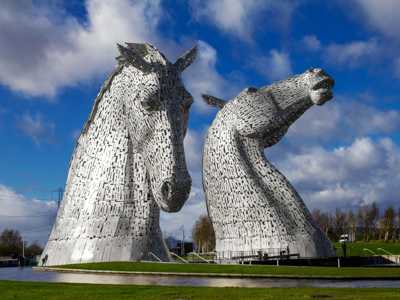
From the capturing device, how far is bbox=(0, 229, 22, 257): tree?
48.7 m

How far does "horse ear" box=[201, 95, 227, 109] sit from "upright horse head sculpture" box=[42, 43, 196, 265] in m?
10.3

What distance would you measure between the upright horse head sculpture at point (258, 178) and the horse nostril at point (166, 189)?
10.2 metres

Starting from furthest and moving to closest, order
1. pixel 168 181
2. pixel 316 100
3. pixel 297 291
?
pixel 316 100
pixel 168 181
pixel 297 291

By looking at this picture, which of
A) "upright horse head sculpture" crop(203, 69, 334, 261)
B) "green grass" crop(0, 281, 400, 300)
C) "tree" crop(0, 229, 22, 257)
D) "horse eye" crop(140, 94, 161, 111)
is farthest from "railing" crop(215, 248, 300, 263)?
"tree" crop(0, 229, 22, 257)

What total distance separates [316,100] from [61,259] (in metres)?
13.8

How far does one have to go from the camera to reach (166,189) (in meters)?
14.3

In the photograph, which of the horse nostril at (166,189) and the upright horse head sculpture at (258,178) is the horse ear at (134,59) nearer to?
the horse nostril at (166,189)

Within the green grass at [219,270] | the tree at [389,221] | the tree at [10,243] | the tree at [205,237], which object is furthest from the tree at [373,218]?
the green grass at [219,270]

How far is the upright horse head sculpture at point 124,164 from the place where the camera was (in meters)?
15.3

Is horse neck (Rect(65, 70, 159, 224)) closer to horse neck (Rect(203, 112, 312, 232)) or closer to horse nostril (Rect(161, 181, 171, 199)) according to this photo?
horse nostril (Rect(161, 181, 171, 199))

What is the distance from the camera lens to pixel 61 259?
16.6 meters

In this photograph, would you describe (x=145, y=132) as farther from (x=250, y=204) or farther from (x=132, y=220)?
(x=250, y=204)

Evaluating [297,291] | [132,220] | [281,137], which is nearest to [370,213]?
[281,137]

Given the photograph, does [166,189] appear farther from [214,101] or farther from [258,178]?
[214,101]
